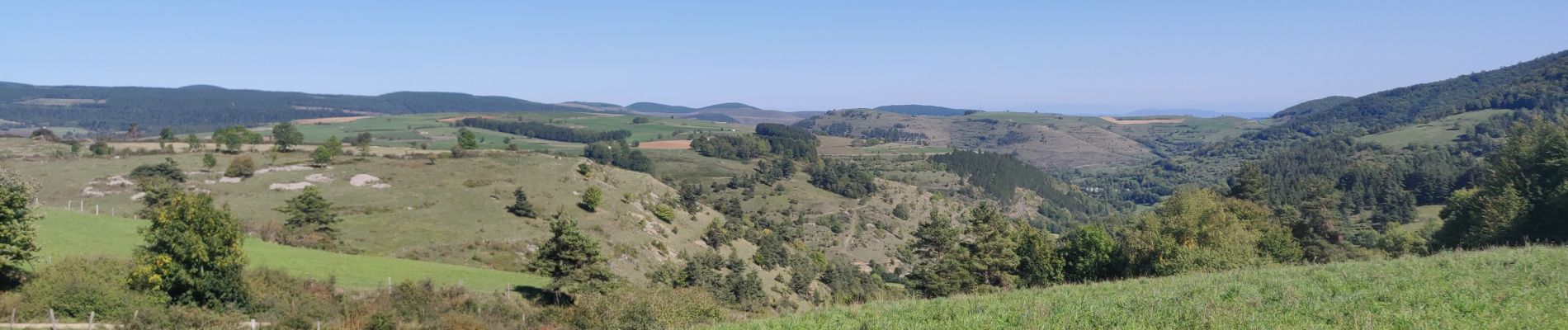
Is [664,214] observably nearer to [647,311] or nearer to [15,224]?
[647,311]

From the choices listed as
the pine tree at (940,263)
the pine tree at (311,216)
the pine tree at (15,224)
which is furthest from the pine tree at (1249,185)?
the pine tree at (15,224)

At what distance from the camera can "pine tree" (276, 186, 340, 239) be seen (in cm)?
5703

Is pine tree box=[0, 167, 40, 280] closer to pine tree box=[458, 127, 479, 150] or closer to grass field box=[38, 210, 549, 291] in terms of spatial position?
grass field box=[38, 210, 549, 291]

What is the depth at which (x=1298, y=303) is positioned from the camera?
17422mm

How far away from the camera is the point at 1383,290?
18.2 metres

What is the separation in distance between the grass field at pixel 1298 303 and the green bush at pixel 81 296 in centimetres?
2353

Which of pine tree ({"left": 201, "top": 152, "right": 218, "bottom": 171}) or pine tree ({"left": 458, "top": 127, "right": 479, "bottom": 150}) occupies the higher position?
pine tree ({"left": 458, "top": 127, "right": 479, "bottom": 150})

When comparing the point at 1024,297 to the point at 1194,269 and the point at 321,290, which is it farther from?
the point at 321,290

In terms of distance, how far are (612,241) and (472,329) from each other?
3836 centimetres

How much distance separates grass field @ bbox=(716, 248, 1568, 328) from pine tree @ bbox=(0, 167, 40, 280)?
28018 mm

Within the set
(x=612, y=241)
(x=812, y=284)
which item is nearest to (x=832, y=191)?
(x=812, y=284)

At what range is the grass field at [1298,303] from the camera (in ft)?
50.8

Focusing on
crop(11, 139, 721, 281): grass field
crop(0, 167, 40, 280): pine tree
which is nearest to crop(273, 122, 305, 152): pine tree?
crop(11, 139, 721, 281): grass field

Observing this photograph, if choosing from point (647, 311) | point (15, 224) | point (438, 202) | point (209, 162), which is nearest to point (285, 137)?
point (209, 162)
